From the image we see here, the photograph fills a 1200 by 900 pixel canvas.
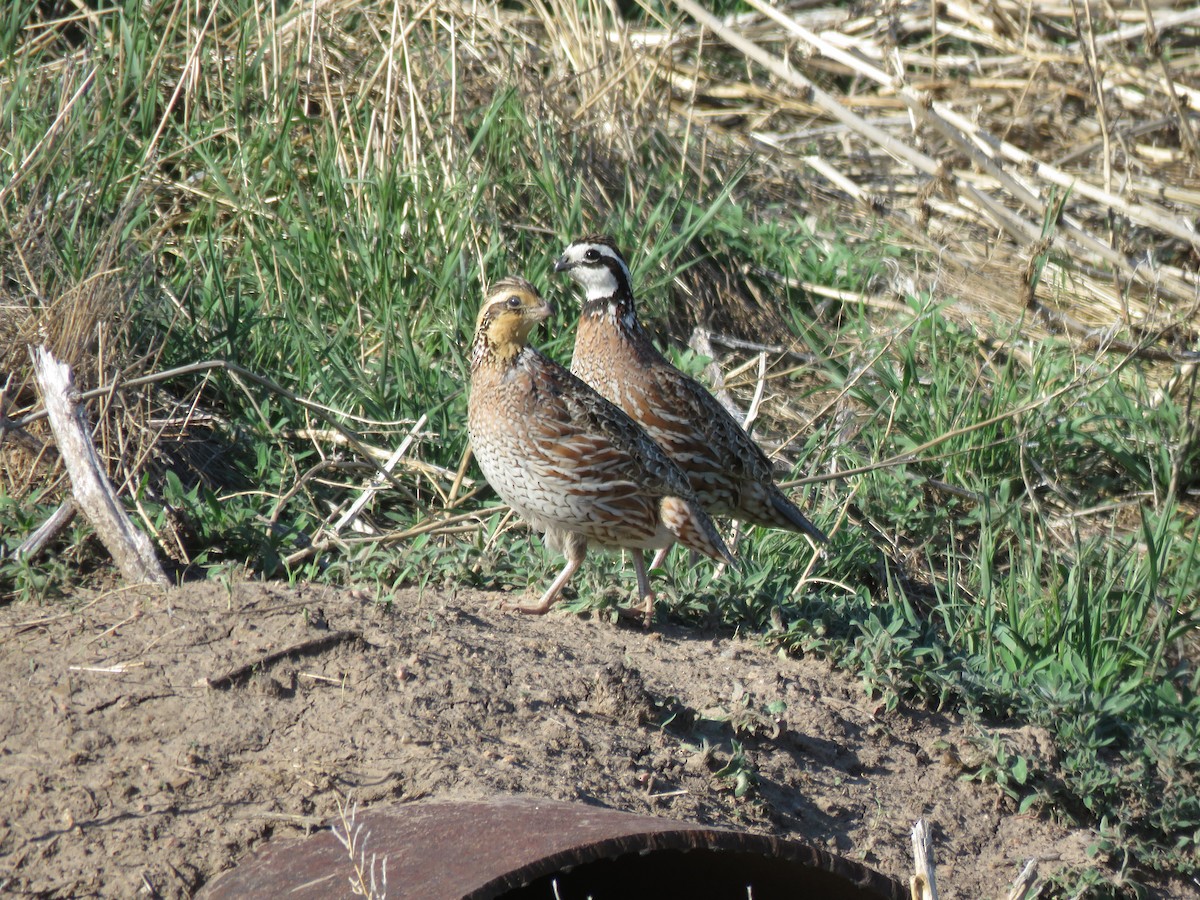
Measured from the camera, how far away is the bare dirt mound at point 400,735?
339 cm

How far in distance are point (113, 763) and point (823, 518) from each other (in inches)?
131

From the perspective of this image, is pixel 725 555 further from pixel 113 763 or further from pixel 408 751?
pixel 113 763

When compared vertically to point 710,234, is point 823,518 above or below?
below

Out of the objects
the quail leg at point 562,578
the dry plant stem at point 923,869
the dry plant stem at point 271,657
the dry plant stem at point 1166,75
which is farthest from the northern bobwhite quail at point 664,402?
the dry plant stem at point 923,869

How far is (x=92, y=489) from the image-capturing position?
4.48 metres

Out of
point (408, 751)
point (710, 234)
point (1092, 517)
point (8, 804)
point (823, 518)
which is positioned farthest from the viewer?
A: point (710, 234)

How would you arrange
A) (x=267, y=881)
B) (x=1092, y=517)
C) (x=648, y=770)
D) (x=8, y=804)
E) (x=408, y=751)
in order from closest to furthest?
(x=267, y=881) < (x=8, y=804) < (x=408, y=751) < (x=648, y=770) < (x=1092, y=517)

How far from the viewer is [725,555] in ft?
16.7

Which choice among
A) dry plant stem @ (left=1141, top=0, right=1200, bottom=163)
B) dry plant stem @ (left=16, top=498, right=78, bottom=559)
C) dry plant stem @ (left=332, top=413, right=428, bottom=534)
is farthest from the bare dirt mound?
dry plant stem @ (left=1141, top=0, right=1200, bottom=163)

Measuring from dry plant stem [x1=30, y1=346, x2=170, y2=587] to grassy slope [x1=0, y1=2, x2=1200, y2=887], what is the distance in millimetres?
287

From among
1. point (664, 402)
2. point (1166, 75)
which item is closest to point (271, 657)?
point (664, 402)

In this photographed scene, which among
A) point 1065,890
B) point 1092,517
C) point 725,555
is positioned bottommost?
point 1092,517

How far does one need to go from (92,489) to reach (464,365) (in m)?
2.00

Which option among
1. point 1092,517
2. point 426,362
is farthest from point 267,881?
point 1092,517
